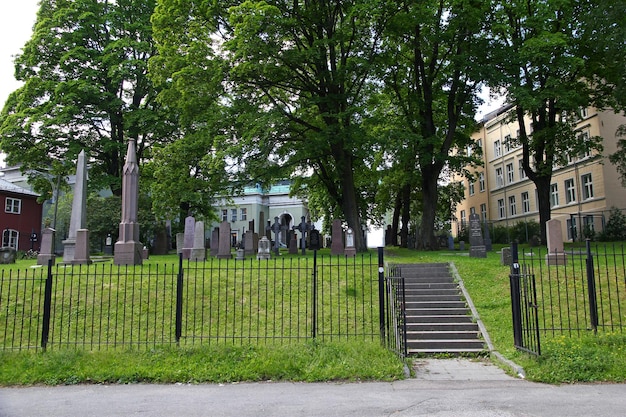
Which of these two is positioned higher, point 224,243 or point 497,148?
point 497,148

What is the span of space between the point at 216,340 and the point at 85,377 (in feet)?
8.43

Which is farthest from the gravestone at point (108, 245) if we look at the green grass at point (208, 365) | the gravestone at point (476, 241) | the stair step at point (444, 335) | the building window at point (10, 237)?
the stair step at point (444, 335)

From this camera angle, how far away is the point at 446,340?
35.1ft

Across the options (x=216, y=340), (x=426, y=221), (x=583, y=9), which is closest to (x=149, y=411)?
(x=216, y=340)

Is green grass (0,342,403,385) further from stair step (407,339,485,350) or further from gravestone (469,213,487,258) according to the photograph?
gravestone (469,213,487,258)

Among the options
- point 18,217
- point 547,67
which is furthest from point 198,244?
point 18,217

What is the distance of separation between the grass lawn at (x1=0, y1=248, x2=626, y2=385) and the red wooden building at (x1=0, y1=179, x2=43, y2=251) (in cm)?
3809

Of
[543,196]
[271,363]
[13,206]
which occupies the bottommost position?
[271,363]

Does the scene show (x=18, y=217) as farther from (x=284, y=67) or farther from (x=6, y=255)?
(x=284, y=67)

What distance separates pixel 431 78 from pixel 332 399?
73.7 ft

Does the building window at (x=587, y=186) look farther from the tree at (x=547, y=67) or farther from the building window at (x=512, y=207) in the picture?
the building window at (x=512, y=207)

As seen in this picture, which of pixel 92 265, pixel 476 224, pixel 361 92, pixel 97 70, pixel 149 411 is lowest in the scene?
pixel 149 411

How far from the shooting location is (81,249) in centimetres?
1745

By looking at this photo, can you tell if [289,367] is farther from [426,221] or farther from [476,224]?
[426,221]
